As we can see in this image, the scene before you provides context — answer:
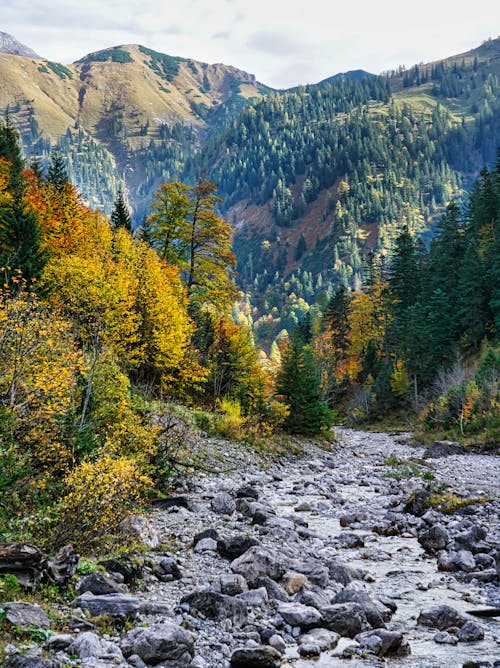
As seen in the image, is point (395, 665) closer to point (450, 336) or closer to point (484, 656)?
point (484, 656)

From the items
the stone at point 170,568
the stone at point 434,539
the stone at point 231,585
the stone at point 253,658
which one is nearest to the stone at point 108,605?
the stone at point 253,658

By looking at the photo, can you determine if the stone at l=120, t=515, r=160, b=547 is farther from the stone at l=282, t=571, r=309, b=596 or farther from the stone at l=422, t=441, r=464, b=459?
the stone at l=422, t=441, r=464, b=459

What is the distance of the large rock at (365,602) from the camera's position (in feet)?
32.6

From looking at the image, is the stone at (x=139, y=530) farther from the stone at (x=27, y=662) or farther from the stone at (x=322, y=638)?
the stone at (x=27, y=662)

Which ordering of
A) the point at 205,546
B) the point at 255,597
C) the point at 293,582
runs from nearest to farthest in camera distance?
the point at 255,597
the point at 293,582
the point at 205,546

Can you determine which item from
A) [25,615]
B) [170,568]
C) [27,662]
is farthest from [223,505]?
[27,662]

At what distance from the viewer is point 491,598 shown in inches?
442

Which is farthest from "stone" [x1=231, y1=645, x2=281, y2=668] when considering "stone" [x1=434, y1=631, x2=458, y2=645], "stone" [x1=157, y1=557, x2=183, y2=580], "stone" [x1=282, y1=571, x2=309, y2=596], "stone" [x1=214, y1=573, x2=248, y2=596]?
"stone" [x1=157, y1=557, x2=183, y2=580]

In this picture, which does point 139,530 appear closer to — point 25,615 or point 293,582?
point 293,582

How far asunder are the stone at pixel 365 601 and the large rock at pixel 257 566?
1557 millimetres

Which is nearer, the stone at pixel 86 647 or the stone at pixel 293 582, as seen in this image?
the stone at pixel 86 647

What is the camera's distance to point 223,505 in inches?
707

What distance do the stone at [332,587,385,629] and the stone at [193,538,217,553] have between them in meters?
3.70

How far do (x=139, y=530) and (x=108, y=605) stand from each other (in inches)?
165
